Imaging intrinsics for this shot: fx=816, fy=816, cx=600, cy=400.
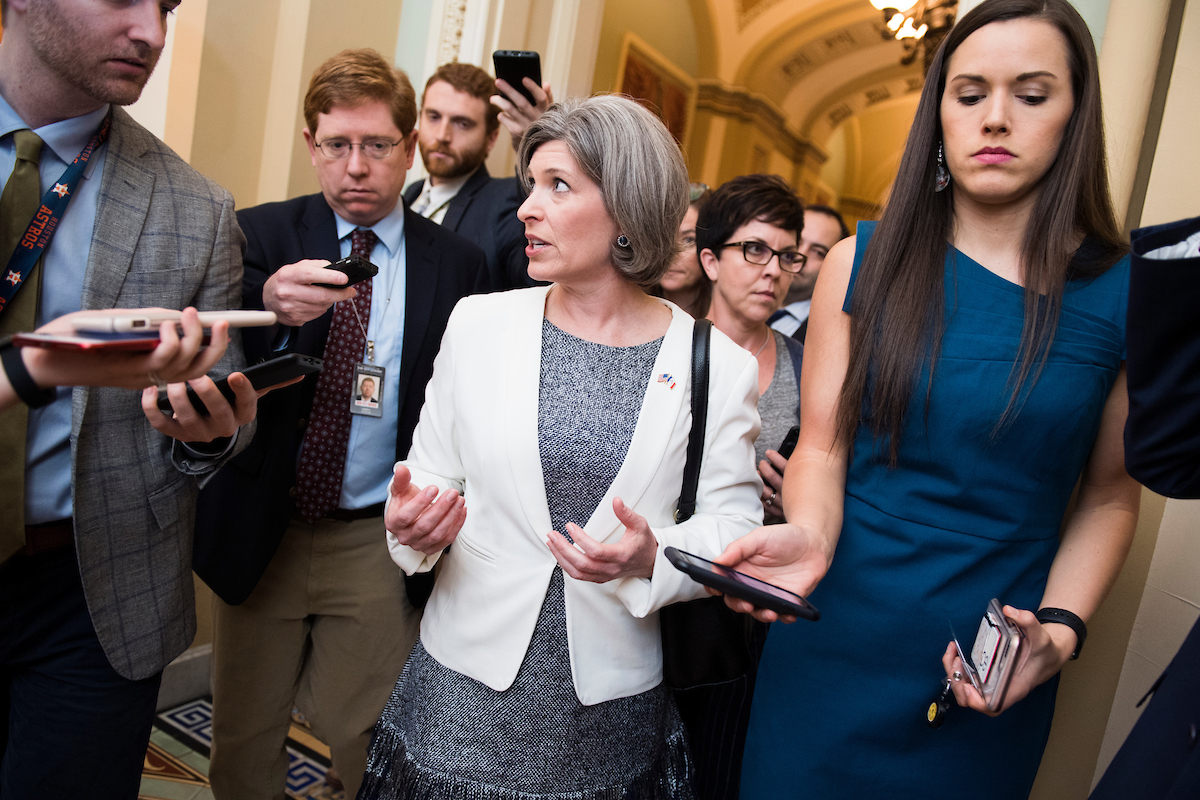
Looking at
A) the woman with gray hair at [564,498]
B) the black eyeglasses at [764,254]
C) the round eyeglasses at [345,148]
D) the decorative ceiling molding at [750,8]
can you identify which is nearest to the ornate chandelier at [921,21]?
the black eyeglasses at [764,254]

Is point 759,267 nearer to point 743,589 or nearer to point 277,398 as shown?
point 277,398

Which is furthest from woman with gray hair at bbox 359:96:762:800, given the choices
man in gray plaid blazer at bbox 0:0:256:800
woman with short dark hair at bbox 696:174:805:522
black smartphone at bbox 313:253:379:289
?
woman with short dark hair at bbox 696:174:805:522

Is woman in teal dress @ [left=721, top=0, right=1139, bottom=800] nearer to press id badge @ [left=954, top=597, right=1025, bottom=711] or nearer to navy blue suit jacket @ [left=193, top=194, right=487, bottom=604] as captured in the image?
press id badge @ [left=954, top=597, right=1025, bottom=711]

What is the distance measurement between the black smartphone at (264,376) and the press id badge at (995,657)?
1.43 metres

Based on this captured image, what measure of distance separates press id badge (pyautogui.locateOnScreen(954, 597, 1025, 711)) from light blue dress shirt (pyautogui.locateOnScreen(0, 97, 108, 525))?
185cm

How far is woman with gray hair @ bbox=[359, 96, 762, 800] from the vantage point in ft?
5.75

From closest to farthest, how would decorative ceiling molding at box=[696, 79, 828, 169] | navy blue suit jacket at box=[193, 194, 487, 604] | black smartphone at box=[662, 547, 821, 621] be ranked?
1. black smartphone at box=[662, 547, 821, 621]
2. navy blue suit jacket at box=[193, 194, 487, 604]
3. decorative ceiling molding at box=[696, 79, 828, 169]

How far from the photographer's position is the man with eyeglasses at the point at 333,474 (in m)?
2.43

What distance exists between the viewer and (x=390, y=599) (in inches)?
105

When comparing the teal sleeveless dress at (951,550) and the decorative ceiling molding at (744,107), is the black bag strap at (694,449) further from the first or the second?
the decorative ceiling molding at (744,107)

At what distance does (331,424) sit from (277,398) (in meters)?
0.18

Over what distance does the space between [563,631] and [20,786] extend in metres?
1.19

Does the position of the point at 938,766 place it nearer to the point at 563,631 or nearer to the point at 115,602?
the point at 563,631

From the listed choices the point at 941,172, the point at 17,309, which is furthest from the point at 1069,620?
the point at 17,309
